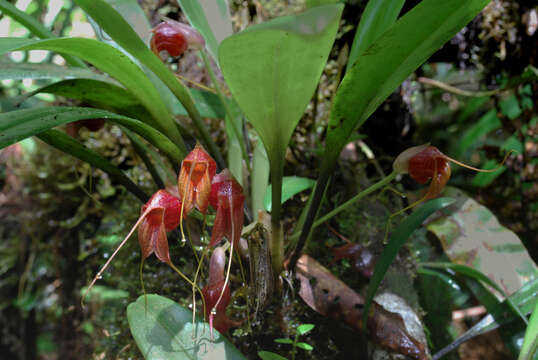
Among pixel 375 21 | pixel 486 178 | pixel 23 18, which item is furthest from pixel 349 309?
pixel 486 178

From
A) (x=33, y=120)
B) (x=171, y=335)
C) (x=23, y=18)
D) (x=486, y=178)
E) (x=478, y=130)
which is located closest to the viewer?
(x=33, y=120)

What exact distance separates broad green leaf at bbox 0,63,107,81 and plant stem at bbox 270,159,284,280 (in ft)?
1.30

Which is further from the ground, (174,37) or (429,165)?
(174,37)

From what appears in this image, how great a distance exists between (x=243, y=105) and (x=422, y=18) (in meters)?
0.26

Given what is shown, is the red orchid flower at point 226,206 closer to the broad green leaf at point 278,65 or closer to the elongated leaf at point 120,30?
the broad green leaf at point 278,65

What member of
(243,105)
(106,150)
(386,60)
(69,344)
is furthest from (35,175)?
(386,60)

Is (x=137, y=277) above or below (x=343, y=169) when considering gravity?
below

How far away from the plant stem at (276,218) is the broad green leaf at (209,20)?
13.0 inches

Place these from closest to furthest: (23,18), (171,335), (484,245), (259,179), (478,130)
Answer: (171,335)
(23,18)
(259,179)
(484,245)
(478,130)

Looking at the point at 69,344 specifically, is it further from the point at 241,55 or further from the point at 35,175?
the point at 241,55

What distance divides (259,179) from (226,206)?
28 cm

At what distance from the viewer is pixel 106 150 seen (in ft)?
4.32

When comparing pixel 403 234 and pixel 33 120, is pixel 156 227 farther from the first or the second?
pixel 403 234

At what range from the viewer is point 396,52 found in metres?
0.47
